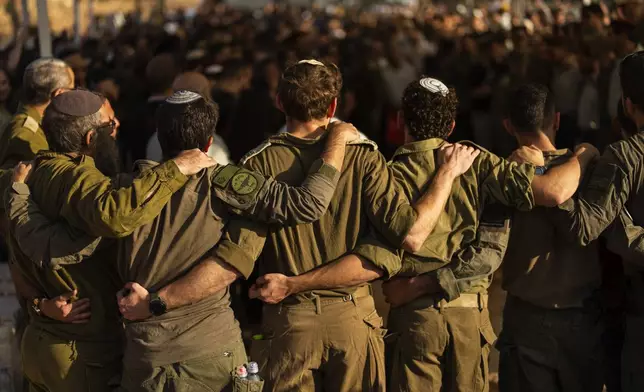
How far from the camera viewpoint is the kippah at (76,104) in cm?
417

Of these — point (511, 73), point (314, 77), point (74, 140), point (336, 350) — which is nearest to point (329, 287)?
point (336, 350)

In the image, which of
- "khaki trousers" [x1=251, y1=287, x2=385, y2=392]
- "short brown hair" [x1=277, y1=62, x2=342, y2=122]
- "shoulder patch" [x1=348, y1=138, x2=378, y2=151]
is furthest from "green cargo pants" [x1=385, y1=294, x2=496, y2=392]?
"short brown hair" [x1=277, y1=62, x2=342, y2=122]

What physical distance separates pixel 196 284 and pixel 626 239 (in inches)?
74.0

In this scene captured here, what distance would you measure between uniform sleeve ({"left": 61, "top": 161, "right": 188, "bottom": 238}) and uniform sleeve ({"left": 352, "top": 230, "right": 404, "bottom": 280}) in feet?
2.49

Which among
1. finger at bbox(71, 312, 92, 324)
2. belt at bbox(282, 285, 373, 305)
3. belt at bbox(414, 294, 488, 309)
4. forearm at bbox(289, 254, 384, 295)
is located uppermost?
forearm at bbox(289, 254, 384, 295)

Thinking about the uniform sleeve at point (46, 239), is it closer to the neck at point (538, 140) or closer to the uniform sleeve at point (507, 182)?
the uniform sleeve at point (507, 182)

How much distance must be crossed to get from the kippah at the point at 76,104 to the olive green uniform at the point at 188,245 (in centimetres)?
35

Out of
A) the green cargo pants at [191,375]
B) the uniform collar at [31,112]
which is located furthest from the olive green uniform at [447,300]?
the uniform collar at [31,112]

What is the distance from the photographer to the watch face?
3.91 m

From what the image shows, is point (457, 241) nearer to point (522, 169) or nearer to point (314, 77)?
point (522, 169)

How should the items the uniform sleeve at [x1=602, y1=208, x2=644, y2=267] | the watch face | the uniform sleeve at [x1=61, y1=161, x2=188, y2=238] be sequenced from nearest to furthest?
the uniform sleeve at [x1=61, y1=161, x2=188, y2=238], the watch face, the uniform sleeve at [x1=602, y1=208, x2=644, y2=267]

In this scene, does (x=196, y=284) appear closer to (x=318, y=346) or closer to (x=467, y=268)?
(x=318, y=346)

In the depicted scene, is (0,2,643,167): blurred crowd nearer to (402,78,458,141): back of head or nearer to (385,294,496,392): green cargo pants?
(402,78,458,141): back of head

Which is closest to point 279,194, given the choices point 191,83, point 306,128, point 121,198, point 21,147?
point 306,128
